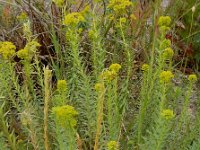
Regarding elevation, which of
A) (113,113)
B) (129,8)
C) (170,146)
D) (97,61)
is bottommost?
(170,146)

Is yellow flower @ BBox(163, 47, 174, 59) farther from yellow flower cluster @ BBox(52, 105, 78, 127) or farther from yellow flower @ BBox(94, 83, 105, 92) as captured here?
yellow flower cluster @ BBox(52, 105, 78, 127)

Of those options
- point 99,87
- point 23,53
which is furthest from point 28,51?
point 99,87

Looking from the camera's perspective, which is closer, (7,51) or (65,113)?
(65,113)

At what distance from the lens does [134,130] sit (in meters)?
1.67

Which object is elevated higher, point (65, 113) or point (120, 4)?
point (120, 4)

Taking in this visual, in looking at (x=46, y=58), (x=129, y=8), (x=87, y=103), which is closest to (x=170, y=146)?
(x=87, y=103)

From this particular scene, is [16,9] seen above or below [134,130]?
above

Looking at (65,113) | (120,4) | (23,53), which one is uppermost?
(120,4)

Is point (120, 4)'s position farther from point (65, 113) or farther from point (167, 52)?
point (65, 113)

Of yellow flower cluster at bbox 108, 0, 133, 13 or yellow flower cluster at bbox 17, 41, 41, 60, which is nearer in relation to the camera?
yellow flower cluster at bbox 17, 41, 41, 60

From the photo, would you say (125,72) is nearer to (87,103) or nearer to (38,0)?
(87,103)

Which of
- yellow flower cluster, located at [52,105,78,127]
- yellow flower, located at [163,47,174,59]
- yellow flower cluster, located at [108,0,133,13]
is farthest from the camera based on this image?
yellow flower cluster, located at [108,0,133,13]

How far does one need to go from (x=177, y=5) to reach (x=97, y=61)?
0.88 m

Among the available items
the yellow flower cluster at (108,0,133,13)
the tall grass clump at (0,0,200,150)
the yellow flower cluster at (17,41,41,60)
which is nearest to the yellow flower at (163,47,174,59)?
the tall grass clump at (0,0,200,150)
